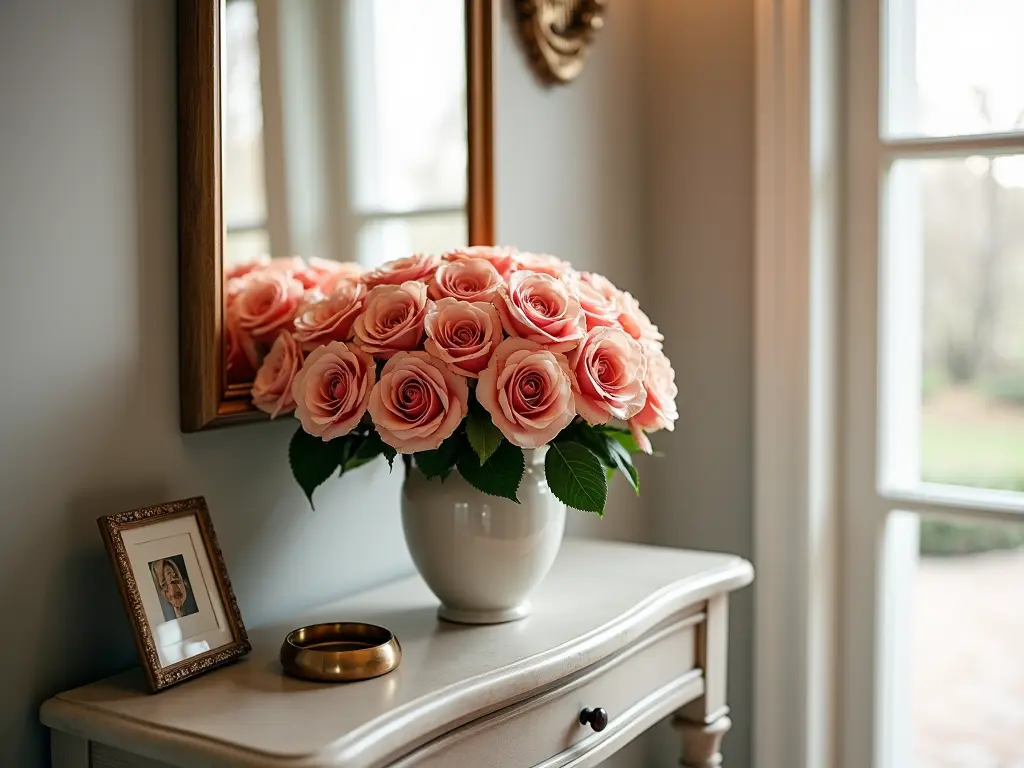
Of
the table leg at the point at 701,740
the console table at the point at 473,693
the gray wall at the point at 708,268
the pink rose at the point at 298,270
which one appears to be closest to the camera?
the console table at the point at 473,693

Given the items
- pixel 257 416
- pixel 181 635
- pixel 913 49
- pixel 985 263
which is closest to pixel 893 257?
pixel 985 263

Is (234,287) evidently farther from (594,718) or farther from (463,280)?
(594,718)

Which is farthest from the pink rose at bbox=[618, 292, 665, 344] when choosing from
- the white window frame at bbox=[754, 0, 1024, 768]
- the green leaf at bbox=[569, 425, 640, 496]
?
the white window frame at bbox=[754, 0, 1024, 768]

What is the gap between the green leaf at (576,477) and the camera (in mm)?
1105

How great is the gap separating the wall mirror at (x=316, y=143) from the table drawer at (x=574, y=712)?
415mm

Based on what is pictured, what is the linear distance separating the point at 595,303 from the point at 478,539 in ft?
0.92

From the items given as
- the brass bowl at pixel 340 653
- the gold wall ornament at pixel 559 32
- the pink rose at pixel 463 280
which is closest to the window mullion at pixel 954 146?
the gold wall ornament at pixel 559 32

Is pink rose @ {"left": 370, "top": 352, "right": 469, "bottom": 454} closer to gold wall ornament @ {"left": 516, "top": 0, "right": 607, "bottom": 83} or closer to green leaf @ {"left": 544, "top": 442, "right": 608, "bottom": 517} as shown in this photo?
green leaf @ {"left": 544, "top": 442, "right": 608, "bottom": 517}

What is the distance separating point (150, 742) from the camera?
2.98 feet

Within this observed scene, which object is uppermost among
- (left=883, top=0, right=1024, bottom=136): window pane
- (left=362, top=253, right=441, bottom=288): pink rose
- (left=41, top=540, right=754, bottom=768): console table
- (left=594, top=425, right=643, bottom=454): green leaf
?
(left=883, top=0, right=1024, bottom=136): window pane

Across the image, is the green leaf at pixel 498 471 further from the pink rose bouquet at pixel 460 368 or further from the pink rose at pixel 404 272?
the pink rose at pixel 404 272

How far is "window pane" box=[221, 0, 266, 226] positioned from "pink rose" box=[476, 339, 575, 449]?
336mm

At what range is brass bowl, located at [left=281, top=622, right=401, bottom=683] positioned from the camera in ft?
3.29

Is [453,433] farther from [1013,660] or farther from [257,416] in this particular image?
[1013,660]
